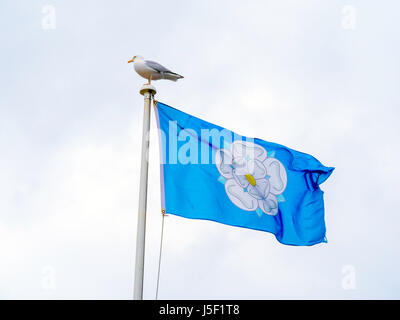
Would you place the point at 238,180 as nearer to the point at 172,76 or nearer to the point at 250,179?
the point at 250,179

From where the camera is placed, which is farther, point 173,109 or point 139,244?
point 173,109

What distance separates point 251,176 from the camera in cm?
1138

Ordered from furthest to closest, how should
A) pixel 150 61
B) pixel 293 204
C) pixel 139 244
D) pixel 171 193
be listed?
pixel 293 204 → pixel 150 61 → pixel 171 193 → pixel 139 244

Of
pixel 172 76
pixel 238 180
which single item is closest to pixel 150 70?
pixel 172 76

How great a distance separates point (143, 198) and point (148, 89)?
2312 mm

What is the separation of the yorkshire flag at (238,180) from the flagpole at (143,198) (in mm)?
334

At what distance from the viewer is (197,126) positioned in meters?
10.7

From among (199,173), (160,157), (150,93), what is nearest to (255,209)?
(199,173)

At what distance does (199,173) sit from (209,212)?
82 centimetres

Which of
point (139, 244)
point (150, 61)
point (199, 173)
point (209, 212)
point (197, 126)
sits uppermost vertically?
point (150, 61)

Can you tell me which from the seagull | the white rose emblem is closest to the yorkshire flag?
the white rose emblem

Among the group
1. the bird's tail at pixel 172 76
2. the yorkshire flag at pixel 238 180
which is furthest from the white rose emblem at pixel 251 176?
the bird's tail at pixel 172 76

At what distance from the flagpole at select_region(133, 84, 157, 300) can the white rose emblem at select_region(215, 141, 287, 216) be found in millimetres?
1721

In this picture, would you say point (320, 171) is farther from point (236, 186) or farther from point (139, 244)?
point (139, 244)
